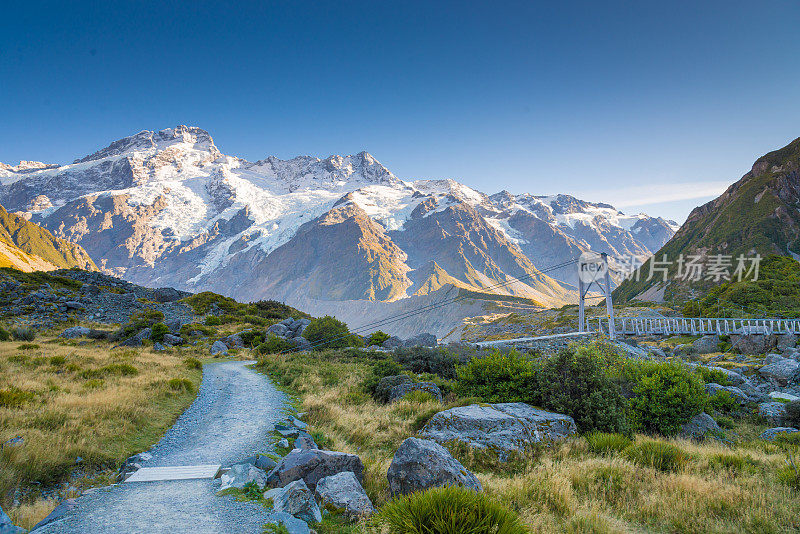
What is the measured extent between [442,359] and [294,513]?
16877mm

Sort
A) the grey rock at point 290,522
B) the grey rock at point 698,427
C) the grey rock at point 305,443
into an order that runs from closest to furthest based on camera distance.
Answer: the grey rock at point 290,522 < the grey rock at point 305,443 < the grey rock at point 698,427

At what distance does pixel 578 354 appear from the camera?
39.9 feet

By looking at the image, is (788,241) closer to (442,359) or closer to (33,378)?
(442,359)

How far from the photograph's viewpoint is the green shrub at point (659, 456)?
8.58 metres

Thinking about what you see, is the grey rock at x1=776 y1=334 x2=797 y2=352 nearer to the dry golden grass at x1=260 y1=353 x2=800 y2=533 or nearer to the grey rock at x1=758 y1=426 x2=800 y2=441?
the grey rock at x1=758 y1=426 x2=800 y2=441

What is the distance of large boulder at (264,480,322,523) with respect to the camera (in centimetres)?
562

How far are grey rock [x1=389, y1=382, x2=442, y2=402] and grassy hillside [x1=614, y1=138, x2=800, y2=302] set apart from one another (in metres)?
96.9

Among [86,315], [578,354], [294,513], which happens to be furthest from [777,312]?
[86,315]

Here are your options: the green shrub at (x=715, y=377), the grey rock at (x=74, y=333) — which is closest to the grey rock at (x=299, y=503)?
the green shrub at (x=715, y=377)

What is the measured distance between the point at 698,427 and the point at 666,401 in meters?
1.40

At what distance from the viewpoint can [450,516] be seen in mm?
4676

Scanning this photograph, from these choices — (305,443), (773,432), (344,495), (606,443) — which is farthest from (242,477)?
(773,432)

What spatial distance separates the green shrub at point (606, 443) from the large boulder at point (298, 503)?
742 centimetres

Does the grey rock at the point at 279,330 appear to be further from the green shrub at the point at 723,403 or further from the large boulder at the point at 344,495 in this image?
the large boulder at the point at 344,495
